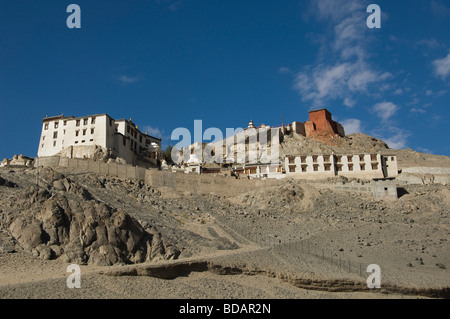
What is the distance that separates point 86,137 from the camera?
63.4 m

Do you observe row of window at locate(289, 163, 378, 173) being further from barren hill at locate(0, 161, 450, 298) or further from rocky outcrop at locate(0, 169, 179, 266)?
rocky outcrop at locate(0, 169, 179, 266)

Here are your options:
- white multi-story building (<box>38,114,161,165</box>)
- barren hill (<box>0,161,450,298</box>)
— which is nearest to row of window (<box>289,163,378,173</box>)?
barren hill (<box>0,161,450,298</box>)

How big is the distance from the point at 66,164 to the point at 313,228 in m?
30.7

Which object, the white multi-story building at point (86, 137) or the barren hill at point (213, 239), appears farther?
the white multi-story building at point (86, 137)

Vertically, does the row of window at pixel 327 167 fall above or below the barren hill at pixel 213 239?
above

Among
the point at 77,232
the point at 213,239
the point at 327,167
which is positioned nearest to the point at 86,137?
the point at 213,239

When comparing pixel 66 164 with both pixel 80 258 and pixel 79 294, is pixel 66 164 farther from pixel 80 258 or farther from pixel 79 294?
A: pixel 79 294

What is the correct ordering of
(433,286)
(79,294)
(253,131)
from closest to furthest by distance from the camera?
(79,294)
(433,286)
(253,131)

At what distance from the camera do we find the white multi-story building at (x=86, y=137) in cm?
6175

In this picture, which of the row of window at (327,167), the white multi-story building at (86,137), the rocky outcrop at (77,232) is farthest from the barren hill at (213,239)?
the white multi-story building at (86,137)

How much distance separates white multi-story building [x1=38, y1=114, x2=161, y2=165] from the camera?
203ft

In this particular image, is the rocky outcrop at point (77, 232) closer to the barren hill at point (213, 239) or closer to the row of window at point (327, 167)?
the barren hill at point (213, 239)
